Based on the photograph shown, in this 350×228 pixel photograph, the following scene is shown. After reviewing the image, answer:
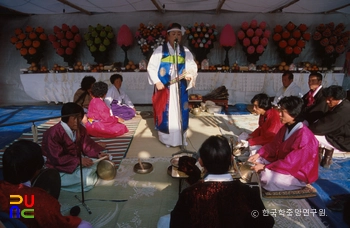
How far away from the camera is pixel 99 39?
840cm

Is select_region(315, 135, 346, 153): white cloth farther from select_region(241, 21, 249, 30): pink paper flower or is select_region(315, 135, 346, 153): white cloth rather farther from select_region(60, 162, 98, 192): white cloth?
select_region(241, 21, 249, 30): pink paper flower

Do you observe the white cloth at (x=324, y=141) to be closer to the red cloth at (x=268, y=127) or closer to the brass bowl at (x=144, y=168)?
the red cloth at (x=268, y=127)

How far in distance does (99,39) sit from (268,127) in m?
6.44

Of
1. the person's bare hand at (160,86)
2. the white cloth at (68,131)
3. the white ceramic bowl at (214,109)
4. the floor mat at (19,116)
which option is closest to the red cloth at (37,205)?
the white cloth at (68,131)

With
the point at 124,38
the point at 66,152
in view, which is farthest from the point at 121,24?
the point at 66,152

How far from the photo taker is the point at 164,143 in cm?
510

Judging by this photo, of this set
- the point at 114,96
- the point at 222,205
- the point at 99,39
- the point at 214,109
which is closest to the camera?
the point at 222,205

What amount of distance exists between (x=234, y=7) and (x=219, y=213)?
26.1 ft

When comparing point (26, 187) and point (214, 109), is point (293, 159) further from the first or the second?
point (214, 109)

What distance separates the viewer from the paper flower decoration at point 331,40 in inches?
310

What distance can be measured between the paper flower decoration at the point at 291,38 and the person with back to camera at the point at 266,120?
4.75 meters

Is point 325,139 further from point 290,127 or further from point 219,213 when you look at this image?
point 219,213

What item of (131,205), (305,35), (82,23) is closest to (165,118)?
(131,205)

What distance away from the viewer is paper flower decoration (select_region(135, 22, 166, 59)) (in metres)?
8.22
